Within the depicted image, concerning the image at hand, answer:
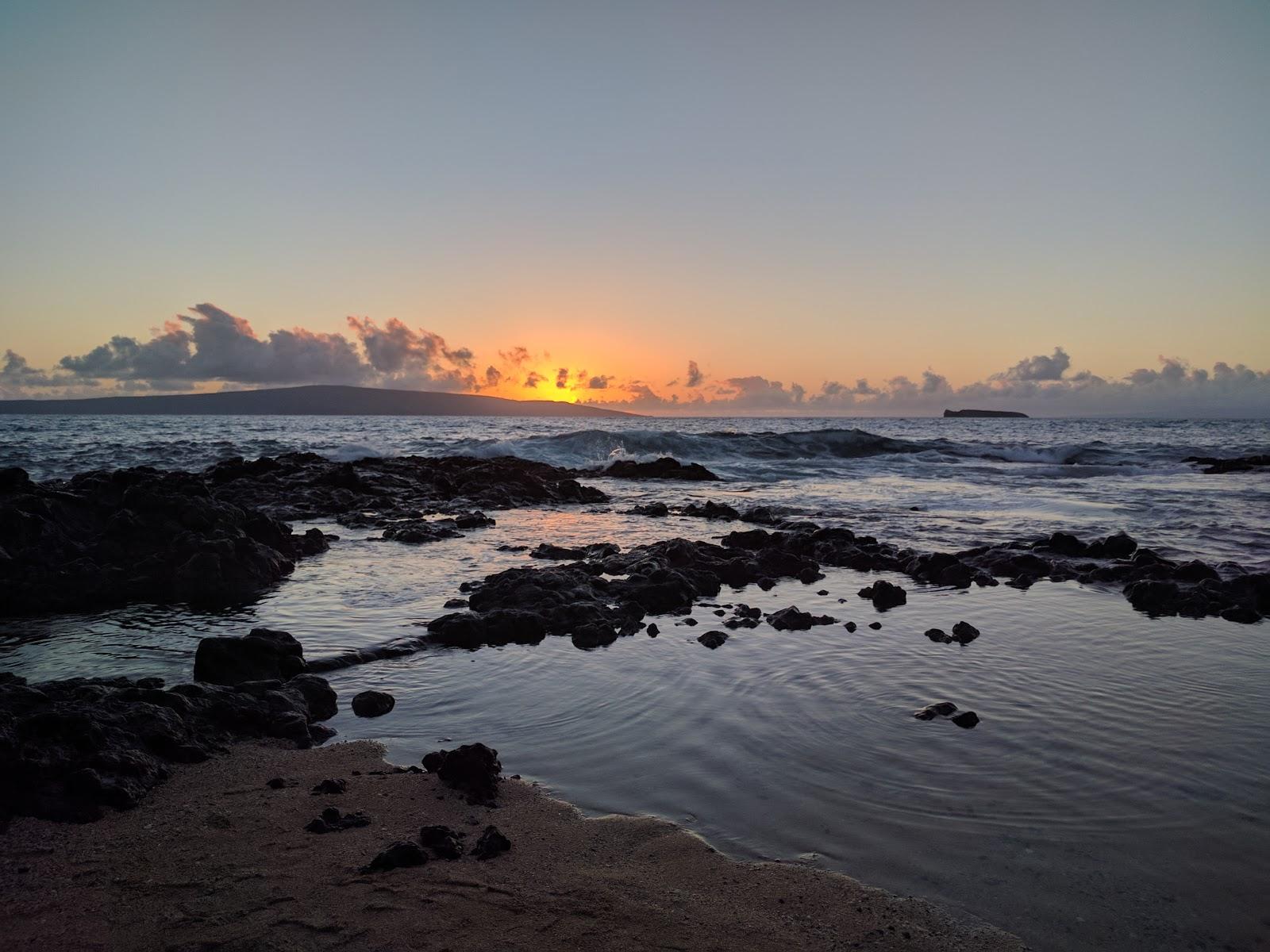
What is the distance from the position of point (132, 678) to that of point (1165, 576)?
11.5 metres

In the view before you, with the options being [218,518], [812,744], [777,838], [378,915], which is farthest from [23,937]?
[218,518]

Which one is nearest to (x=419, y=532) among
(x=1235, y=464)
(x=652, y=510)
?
(x=652, y=510)

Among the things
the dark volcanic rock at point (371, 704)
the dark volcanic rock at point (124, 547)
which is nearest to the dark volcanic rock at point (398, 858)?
the dark volcanic rock at point (371, 704)

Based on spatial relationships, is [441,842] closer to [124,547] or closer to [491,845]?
[491,845]

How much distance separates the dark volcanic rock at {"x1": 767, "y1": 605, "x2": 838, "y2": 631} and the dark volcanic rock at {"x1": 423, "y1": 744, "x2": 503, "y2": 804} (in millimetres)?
4151

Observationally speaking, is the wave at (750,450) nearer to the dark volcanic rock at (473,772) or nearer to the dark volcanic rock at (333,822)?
the dark volcanic rock at (473,772)

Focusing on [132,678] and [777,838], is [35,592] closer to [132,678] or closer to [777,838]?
[132,678]

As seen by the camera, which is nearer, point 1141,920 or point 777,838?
point 1141,920

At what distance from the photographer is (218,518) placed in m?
10.2

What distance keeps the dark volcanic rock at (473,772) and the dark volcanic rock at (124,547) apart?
581cm

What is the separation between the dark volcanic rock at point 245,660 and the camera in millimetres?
5668

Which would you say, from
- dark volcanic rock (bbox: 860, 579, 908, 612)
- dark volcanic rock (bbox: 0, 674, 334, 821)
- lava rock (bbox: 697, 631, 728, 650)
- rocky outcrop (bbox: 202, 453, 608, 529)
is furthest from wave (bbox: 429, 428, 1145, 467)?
dark volcanic rock (bbox: 0, 674, 334, 821)

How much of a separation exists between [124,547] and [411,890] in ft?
26.9

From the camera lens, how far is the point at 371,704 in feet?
17.7
